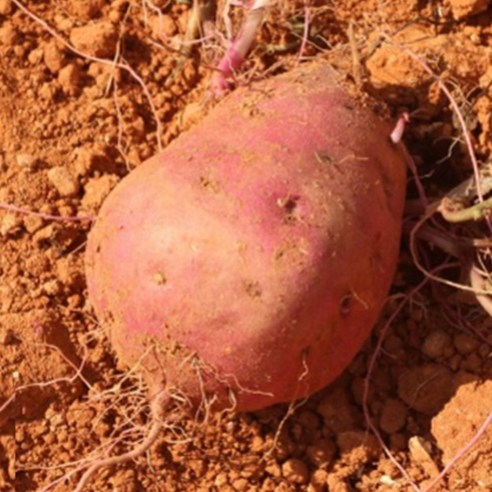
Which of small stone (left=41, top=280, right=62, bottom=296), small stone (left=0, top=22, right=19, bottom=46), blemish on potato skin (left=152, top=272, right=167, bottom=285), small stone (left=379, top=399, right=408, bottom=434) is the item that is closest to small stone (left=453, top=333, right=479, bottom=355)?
small stone (left=379, top=399, right=408, bottom=434)

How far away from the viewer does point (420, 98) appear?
188 cm

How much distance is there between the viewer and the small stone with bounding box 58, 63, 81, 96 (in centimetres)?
190

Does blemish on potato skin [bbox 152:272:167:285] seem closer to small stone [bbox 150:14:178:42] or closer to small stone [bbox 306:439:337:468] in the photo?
small stone [bbox 306:439:337:468]

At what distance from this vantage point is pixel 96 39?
190 cm

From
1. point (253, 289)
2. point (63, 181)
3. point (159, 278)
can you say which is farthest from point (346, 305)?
point (63, 181)

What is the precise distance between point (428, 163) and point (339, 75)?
0.84 ft

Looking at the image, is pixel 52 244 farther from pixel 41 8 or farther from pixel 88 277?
pixel 41 8

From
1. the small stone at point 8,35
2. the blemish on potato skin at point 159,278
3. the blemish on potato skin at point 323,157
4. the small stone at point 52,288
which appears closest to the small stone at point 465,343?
the blemish on potato skin at point 323,157

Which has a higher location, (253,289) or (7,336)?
(253,289)

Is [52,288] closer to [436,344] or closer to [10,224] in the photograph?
[10,224]

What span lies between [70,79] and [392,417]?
0.77 meters

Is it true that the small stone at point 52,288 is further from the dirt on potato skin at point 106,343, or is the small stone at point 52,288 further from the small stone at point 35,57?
the small stone at point 35,57

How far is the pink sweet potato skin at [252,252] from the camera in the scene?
4.99ft

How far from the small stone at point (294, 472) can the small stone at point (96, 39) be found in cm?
75
